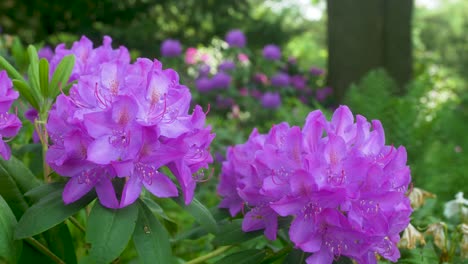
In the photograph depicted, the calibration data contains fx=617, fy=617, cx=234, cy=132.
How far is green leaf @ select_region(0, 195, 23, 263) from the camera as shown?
1076 mm

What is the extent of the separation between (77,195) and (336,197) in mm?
487

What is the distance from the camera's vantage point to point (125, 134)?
1.11m

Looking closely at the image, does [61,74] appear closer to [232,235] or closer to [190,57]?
[232,235]

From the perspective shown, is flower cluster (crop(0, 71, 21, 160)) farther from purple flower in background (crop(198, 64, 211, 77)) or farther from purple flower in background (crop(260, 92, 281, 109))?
purple flower in background (crop(198, 64, 211, 77))

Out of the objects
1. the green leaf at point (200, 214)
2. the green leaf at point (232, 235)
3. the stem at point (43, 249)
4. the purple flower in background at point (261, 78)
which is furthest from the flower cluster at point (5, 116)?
the purple flower in background at point (261, 78)

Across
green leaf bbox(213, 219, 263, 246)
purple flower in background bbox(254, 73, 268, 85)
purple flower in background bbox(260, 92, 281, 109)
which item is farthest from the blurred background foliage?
green leaf bbox(213, 219, 263, 246)

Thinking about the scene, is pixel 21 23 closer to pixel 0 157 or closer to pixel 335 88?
pixel 335 88

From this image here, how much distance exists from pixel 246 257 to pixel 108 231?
1.25 feet

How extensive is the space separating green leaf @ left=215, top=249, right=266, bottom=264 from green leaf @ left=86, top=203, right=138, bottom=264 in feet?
0.93

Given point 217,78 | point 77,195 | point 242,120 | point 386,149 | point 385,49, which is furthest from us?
point 385,49

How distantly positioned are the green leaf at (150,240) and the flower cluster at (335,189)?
22cm

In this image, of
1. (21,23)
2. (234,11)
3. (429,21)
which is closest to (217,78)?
(234,11)

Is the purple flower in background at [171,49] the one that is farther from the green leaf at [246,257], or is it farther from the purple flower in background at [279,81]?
the green leaf at [246,257]

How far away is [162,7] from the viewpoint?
33.8ft
